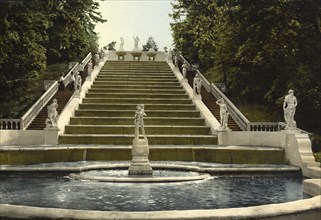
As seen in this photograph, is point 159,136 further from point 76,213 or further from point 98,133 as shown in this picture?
point 76,213

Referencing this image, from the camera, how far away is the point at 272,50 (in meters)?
27.2

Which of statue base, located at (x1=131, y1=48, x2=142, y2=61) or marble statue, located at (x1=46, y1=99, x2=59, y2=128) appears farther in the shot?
statue base, located at (x1=131, y1=48, x2=142, y2=61)

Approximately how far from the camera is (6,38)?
25.5 meters

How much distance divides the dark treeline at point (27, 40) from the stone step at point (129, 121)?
526 cm

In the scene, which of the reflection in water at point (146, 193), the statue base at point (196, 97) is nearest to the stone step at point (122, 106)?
the statue base at point (196, 97)

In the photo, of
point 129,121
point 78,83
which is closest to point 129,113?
point 129,121

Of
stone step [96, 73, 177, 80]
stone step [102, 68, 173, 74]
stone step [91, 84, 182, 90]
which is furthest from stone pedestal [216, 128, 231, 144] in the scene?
stone step [102, 68, 173, 74]

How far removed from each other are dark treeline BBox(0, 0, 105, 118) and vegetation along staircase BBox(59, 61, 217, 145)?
145 inches

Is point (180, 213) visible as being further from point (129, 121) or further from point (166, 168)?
point (129, 121)

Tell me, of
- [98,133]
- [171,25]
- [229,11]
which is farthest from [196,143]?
[171,25]

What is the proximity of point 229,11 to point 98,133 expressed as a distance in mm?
11502

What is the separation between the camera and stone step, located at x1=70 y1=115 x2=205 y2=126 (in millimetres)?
25688

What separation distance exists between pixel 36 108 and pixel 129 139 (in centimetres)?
633

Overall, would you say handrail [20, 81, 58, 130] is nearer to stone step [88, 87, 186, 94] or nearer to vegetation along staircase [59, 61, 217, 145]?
vegetation along staircase [59, 61, 217, 145]
